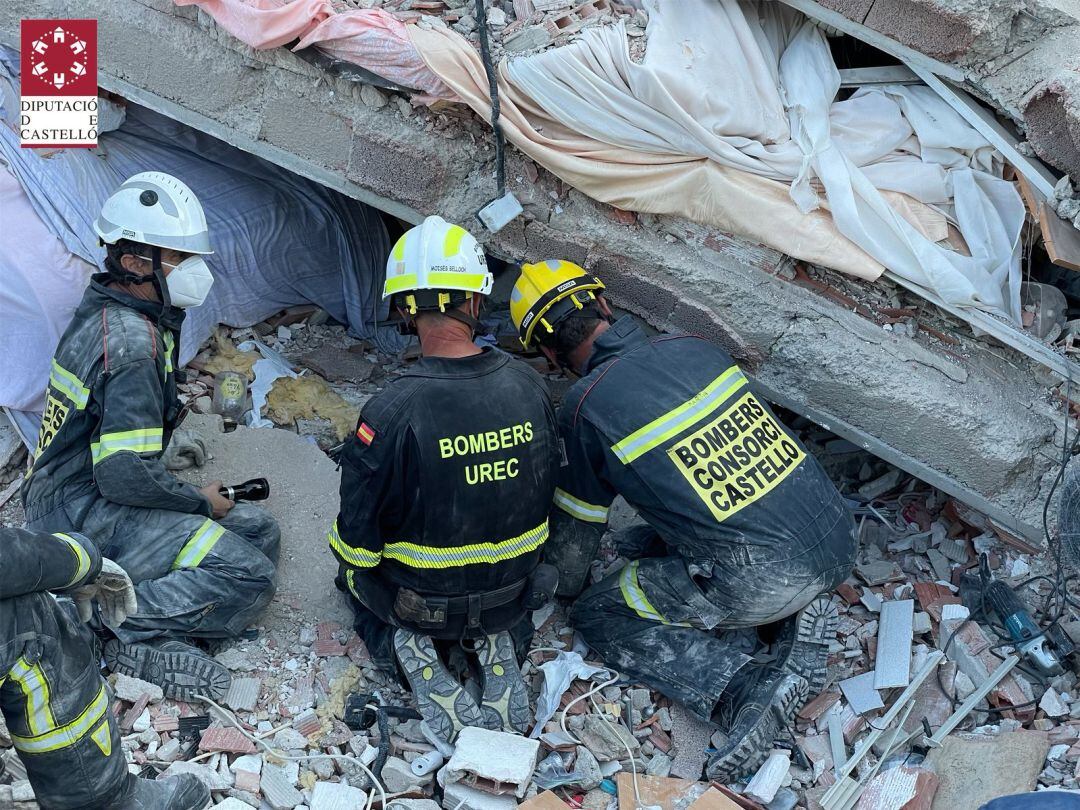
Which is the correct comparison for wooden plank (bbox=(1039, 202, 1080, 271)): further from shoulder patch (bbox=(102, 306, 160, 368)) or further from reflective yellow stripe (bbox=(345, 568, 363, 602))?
shoulder patch (bbox=(102, 306, 160, 368))

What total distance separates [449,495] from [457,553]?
0.82ft

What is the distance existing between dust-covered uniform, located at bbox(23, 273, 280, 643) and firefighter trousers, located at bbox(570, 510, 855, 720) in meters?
1.45

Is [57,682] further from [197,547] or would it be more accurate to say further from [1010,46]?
[1010,46]

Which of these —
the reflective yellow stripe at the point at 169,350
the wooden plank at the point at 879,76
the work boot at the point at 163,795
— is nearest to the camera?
the work boot at the point at 163,795

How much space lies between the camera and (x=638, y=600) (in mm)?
4395

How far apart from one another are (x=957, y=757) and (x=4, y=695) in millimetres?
3254

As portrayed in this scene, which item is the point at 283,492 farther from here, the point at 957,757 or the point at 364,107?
the point at 957,757

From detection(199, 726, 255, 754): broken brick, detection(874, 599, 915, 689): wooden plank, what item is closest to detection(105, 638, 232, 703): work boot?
detection(199, 726, 255, 754): broken brick

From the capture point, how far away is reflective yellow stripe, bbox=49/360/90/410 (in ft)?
13.8

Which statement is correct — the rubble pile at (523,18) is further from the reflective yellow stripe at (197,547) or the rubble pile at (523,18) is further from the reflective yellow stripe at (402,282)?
the reflective yellow stripe at (197,547)

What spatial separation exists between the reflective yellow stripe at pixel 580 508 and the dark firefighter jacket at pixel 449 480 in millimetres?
242

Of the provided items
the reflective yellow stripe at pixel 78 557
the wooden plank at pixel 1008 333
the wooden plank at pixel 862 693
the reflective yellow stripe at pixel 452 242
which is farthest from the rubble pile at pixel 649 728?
the reflective yellow stripe at pixel 452 242

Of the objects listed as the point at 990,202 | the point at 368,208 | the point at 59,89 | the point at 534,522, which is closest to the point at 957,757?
the point at 534,522

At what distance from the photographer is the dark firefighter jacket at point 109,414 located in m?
4.16
